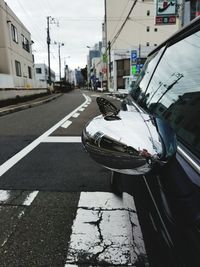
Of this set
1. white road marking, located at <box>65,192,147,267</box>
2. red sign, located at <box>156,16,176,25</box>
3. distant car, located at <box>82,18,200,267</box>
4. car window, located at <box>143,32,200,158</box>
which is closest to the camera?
distant car, located at <box>82,18,200,267</box>

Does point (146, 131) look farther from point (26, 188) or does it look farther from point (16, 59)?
point (16, 59)

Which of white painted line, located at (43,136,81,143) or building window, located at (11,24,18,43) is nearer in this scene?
white painted line, located at (43,136,81,143)

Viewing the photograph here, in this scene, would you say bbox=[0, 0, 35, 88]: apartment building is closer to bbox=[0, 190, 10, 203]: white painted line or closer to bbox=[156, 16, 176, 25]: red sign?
bbox=[156, 16, 176, 25]: red sign

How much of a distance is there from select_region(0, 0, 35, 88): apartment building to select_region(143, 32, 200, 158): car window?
17224 millimetres

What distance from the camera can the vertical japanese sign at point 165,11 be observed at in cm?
1220

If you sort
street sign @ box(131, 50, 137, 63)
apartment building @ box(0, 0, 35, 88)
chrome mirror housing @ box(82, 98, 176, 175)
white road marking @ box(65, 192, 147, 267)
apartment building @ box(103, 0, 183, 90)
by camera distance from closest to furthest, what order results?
1. chrome mirror housing @ box(82, 98, 176, 175)
2. white road marking @ box(65, 192, 147, 267)
3. apartment building @ box(0, 0, 35, 88)
4. street sign @ box(131, 50, 137, 63)
5. apartment building @ box(103, 0, 183, 90)

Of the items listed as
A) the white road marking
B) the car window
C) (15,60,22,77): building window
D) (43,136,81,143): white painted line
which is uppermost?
(15,60,22,77): building window

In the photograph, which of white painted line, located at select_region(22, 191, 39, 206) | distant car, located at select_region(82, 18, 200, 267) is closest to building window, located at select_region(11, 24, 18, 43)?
white painted line, located at select_region(22, 191, 39, 206)

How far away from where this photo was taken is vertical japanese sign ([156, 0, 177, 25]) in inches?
480

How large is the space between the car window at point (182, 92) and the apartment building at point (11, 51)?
17224 mm

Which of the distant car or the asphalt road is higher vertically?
the distant car

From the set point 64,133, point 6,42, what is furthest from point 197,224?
point 6,42

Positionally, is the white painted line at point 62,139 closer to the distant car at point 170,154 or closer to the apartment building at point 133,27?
the distant car at point 170,154

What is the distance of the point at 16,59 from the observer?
2488 cm
